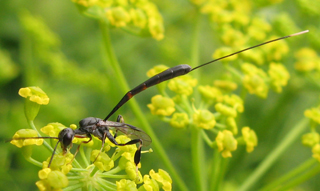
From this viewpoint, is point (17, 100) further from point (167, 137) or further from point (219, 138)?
point (219, 138)

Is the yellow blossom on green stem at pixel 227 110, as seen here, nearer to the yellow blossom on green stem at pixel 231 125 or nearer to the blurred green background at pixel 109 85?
the yellow blossom on green stem at pixel 231 125

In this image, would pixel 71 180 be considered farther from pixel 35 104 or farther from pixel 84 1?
pixel 84 1

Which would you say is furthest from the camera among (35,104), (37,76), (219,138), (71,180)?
(37,76)

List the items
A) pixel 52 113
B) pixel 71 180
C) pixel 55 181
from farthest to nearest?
pixel 52 113, pixel 71 180, pixel 55 181

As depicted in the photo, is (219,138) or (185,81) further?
(185,81)

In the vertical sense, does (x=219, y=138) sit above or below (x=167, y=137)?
below

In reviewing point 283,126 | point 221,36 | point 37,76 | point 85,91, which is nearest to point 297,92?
point 283,126

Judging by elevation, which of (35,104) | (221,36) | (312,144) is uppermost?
(221,36)

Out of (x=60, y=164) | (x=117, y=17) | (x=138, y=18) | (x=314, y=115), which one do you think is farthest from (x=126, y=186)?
(x=314, y=115)
